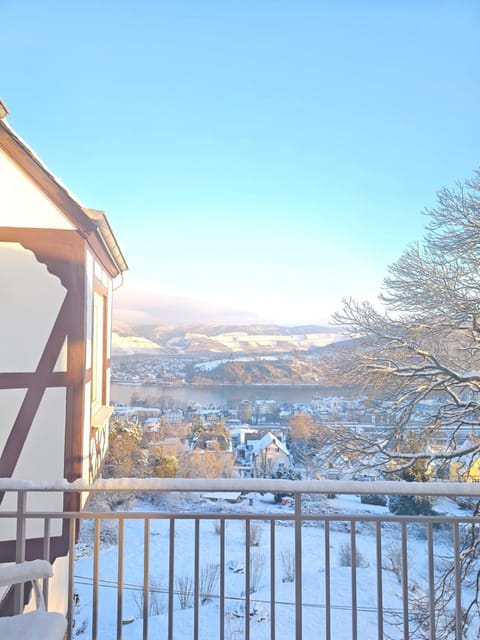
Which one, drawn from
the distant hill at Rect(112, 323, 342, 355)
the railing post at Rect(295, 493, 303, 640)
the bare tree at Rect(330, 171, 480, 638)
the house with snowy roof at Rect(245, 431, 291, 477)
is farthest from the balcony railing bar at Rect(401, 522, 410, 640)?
the house with snowy roof at Rect(245, 431, 291, 477)

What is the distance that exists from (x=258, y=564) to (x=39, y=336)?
5.99 meters

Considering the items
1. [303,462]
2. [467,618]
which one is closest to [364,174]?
[303,462]

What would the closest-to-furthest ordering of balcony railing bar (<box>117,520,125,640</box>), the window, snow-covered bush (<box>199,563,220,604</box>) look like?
1. balcony railing bar (<box>117,520,125,640</box>)
2. the window
3. snow-covered bush (<box>199,563,220,604</box>)

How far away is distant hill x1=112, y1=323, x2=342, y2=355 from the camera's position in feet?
28.1

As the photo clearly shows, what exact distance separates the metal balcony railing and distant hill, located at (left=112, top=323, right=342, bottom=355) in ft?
10.9

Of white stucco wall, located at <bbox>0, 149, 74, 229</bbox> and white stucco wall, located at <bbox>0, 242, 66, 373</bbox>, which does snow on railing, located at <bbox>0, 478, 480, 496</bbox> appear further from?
white stucco wall, located at <bbox>0, 149, 74, 229</bbox>

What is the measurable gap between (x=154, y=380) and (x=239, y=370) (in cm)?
209

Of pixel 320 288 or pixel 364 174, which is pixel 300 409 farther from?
pixel 364 174

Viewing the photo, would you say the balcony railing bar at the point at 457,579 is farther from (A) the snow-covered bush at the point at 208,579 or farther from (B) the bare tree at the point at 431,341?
(A) the snow-covered bush at the point at 208,579

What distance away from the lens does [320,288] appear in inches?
412

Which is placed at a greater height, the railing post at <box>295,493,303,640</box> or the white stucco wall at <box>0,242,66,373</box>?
the white stucco wall at <box>0,242,66,373</box>

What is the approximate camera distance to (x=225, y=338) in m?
10.6

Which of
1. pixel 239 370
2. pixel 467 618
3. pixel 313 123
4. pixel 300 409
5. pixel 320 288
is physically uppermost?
pixel 313 123

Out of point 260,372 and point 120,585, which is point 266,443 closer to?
point 260,372
